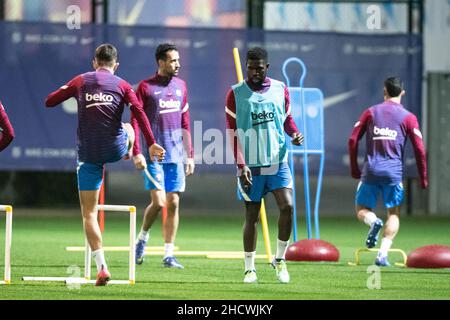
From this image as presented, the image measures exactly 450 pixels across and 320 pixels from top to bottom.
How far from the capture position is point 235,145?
11117 millimetres

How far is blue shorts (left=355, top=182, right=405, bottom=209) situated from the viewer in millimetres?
13461

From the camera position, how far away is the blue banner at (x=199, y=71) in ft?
67.9

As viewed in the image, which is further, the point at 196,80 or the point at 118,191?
the point at 118,191

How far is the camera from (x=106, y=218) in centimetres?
2123

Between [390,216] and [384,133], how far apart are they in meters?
0.93

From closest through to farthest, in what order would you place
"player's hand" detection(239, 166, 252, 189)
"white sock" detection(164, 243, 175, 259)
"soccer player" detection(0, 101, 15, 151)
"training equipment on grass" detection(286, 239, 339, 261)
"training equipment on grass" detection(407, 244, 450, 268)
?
"soccer player" detection(0, 101, 15, 151)
"player's hand" detection(239, 166, 252, 189)
"training equipment on grass" detection(407, 244, 450, 268)
"white sock" detection(164, 243, 175, 259)
"training equipment on grass" detection(286, 239, 339, 261)

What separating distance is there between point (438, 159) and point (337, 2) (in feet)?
11.0

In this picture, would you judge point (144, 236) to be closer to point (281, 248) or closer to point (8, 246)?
point (281, 248)

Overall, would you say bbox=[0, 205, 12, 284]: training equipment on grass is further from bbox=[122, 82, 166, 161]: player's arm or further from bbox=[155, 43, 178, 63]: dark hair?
bbox=[155, 43, 178, 63]: dark hair

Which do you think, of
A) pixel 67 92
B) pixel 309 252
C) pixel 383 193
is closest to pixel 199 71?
pixel 383 193

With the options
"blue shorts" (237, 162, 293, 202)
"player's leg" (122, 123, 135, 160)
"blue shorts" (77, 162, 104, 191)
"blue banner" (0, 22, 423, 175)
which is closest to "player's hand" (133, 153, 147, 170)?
"player's leg" (122, 123, 135, 160)

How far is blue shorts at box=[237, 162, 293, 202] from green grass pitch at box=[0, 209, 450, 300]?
79 centimetres

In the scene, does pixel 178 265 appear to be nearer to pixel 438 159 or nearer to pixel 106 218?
pixel 106 218
